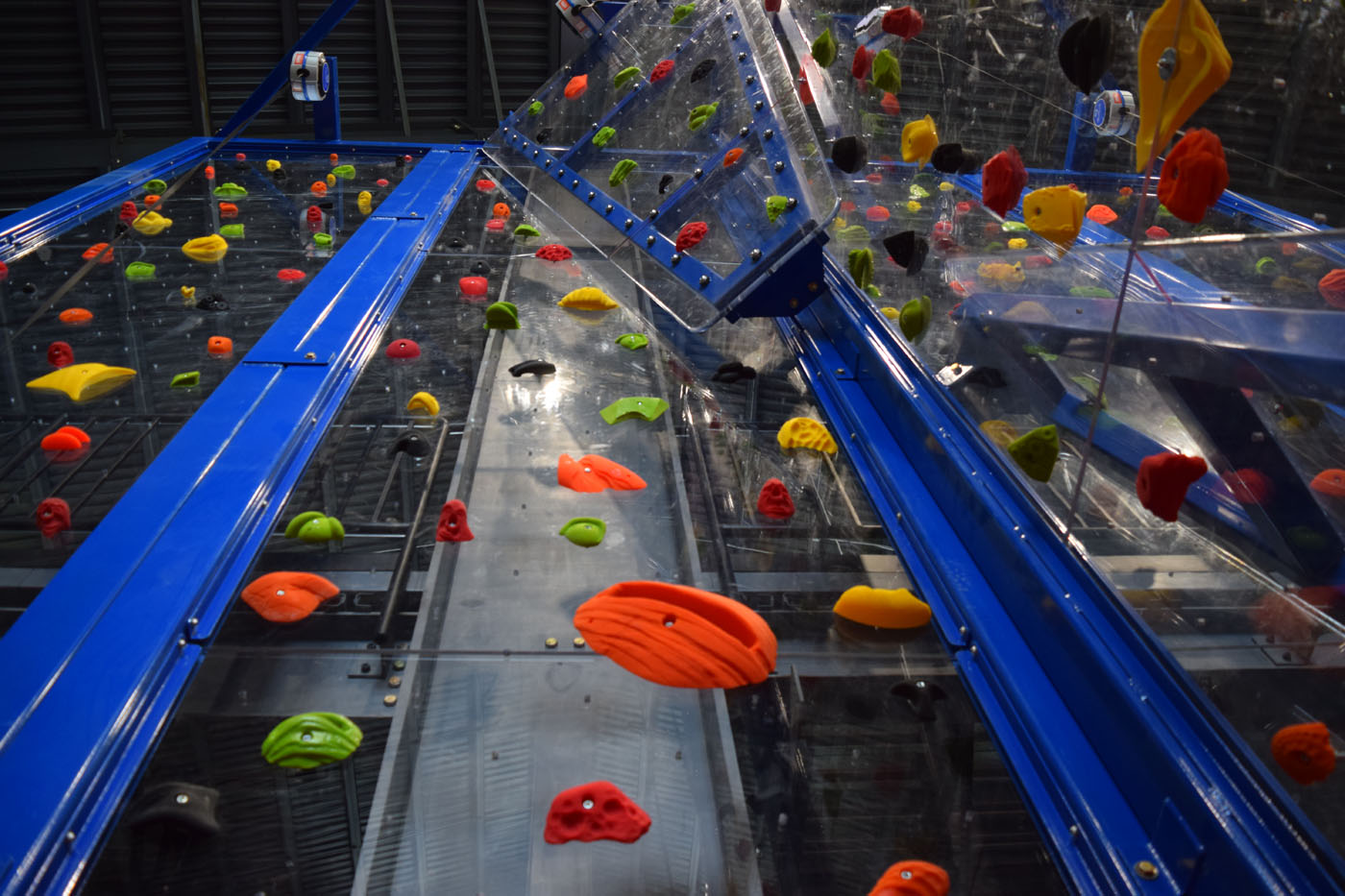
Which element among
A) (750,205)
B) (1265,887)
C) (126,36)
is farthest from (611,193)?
(126,36)

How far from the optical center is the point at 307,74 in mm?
4855

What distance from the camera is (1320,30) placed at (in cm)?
114

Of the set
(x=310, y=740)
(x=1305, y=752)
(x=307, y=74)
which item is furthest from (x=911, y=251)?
(x=307, y=74)

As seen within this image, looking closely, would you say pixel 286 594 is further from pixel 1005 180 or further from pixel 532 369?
pixel 1005 180

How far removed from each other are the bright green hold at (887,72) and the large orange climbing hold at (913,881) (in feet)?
6.15

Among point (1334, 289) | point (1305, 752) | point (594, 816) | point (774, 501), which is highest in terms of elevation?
point (1334, 289)

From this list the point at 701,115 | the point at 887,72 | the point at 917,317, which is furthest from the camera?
the point at 701,115

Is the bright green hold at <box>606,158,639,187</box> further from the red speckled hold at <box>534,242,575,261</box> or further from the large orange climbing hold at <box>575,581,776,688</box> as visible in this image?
the large orange climbing hold at <box>575,581,776,688</box>

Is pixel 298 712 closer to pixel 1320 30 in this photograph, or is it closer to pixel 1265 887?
pixel 1265 887

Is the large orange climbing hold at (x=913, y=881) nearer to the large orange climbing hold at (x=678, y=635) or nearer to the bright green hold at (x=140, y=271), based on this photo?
the large orange climbing hold at (x=678, y=635)

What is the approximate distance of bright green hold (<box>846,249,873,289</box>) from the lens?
2.50 m

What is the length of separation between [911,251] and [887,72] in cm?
47

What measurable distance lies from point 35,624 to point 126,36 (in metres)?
6.94

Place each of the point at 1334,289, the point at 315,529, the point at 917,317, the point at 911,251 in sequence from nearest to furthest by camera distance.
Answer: the point at 1334,289, the point at 315,529, the point at 917,317, the point at 911,251
